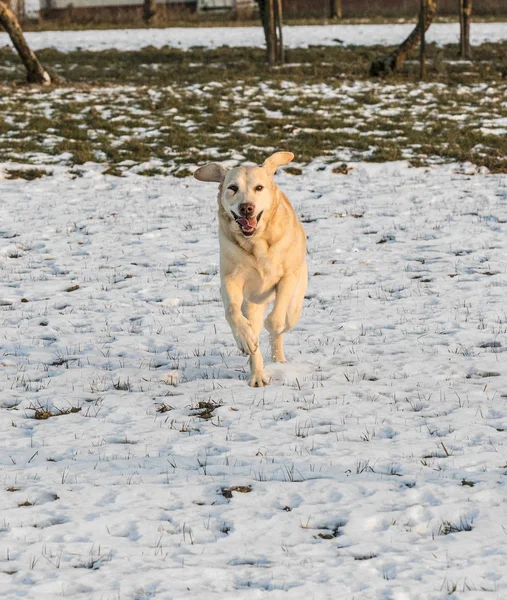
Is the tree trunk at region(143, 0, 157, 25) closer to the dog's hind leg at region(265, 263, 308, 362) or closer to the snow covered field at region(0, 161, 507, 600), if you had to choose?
the snow covered field at region(0, 161, 507, 600)

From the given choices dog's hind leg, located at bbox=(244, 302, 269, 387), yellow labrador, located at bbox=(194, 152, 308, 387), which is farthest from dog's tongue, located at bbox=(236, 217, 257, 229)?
dog's hind leg, located at bbox=(244, 302, 269, 387)

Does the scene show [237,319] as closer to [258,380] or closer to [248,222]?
[258,380]

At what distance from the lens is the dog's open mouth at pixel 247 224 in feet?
20.5

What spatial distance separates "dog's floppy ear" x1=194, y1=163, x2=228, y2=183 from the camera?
6.59 metres

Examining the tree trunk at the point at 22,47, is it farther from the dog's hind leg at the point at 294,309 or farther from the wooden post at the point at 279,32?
the dog's hind leg at the point at 294,309

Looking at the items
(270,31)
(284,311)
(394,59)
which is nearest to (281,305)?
(284,311)

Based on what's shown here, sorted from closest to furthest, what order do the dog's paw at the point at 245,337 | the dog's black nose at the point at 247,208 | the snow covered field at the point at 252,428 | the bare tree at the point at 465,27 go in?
the snow covered field at the point at 252,428 < the dog's black nose at the point at 247,208 < the dog's paw at the point at 245,337 < the bare tree at the point at 465,27

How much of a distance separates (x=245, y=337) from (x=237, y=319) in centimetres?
14

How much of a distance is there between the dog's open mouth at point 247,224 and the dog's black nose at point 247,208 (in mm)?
51

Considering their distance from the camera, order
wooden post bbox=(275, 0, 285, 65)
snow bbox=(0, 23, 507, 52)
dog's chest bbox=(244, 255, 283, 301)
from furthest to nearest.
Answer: snow bbox=(0, 23, 507, 52)
wooden post bbox=(275, 0, 285, 65)
dog's chest bbox=(244, 255, 283, 301)

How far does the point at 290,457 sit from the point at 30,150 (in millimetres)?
13540

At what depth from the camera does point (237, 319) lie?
248 inches

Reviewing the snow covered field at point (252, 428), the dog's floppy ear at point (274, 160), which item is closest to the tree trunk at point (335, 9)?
the snow covered field at point (252, 428)

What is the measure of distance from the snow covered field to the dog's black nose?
126cm
